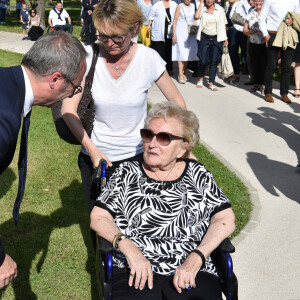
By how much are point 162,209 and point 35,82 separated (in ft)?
4.37

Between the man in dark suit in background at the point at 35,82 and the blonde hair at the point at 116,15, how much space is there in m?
0.77

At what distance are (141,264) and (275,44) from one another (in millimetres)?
7631

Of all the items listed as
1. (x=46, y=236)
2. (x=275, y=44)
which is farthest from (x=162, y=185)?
(x=275, y=44)

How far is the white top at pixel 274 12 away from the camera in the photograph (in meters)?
9.85

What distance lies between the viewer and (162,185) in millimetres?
3518

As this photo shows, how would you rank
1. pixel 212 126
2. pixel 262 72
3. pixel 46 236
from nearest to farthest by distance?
pixel 46 236
pixel 212 126
pixel 262 72

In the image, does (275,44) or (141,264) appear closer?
(141,264)

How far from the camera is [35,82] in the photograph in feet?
8.42

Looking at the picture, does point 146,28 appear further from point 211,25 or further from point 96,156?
point 96,156

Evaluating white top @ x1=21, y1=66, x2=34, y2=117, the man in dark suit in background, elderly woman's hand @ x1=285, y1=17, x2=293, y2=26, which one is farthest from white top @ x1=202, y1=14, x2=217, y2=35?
white top @ x1=21, y1=66, x2=34, y2=117

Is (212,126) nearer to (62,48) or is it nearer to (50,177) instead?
(50,177)

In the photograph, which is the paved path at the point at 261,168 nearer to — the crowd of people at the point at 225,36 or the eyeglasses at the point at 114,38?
the crowd of people at the point at 225,36

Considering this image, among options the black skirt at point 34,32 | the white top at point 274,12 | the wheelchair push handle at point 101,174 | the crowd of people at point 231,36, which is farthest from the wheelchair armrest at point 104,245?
the black skirt at point 34,32

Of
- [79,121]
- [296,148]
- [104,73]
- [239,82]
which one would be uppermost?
[104,73]
